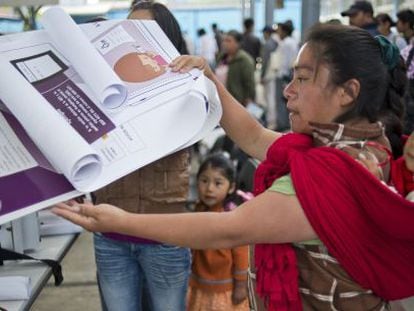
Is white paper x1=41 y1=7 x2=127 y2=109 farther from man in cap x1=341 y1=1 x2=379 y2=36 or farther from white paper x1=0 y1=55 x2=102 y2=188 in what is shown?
man in cap x1=341 y1=1 x2=379 y2=36

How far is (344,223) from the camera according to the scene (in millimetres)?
889

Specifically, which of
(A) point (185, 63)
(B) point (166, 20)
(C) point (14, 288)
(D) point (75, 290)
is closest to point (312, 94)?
(A) point (185, 63)

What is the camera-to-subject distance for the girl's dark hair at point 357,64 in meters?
0.96

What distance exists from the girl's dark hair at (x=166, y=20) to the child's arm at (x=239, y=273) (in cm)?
98

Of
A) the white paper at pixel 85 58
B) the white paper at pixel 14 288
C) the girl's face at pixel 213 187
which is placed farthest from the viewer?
the girl's face at pixel 213 187

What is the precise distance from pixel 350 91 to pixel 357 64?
1.9 inches

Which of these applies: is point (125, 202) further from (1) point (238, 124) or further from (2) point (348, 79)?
(2) point (348, 79)

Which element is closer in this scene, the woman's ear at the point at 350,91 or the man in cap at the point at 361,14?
the woman's ear at the point at 350,91

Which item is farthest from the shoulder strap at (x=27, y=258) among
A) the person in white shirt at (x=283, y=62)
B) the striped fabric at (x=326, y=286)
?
the person in white shirt at (x=283, y=62)

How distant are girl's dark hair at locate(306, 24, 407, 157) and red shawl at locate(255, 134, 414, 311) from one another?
0.13 meters

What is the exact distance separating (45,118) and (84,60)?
0.52 feet

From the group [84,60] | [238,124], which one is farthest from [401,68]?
[84,60]

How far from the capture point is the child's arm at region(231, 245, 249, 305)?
2213 millimetres

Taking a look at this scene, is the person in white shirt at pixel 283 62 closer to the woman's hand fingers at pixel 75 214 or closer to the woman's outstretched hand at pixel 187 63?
the woman's outstretched hand at pixel 187 63
